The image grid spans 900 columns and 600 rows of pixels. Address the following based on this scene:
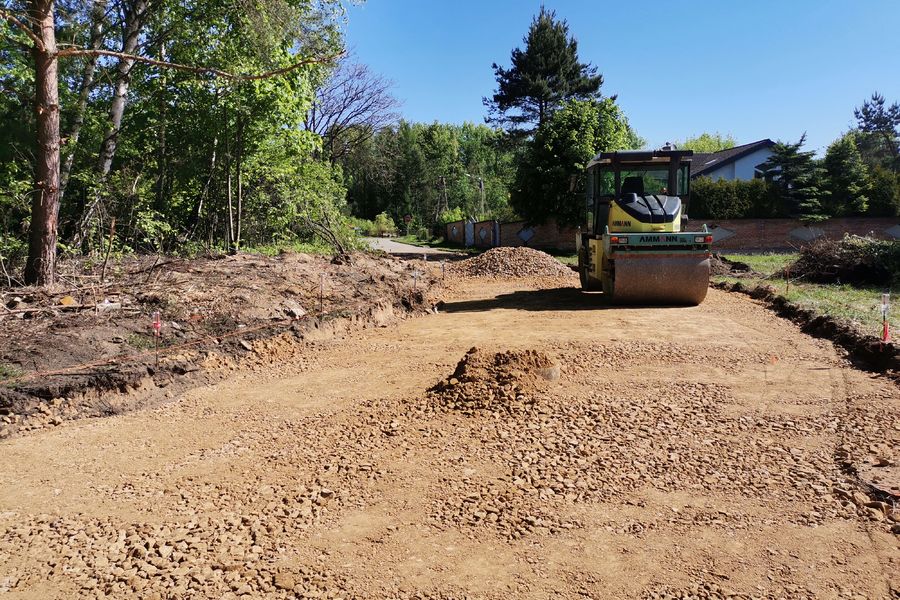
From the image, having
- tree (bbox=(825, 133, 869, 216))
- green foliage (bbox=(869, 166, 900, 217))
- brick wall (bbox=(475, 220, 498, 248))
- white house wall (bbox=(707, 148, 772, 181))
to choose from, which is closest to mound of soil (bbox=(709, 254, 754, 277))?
tree (bbox=(825, 133, 869, 216))

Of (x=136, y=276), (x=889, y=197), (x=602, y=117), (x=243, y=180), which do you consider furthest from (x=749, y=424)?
(x=889, y=197)

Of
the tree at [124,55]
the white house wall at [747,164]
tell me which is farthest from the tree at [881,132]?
the tree at [124,55]

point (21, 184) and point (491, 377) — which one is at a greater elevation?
point (21, 184)

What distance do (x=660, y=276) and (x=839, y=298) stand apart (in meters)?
3.87

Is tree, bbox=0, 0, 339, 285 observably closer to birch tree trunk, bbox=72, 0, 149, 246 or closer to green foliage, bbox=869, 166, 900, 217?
birch tree trunk, bbox=72, 0, 149, 246

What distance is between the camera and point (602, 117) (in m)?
26.9

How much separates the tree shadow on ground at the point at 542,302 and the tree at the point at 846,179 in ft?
59.6

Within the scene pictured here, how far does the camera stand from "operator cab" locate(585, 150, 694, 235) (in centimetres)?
1193

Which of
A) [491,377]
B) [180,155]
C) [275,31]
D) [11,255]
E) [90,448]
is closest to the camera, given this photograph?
[90,448]

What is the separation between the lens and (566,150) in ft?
86.1

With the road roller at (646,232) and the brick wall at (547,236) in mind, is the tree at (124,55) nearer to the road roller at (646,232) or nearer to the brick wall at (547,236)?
the road roller at (646,232)

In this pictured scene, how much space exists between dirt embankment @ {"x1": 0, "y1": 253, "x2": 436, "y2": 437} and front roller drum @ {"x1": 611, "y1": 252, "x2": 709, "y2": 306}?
3.98 meters

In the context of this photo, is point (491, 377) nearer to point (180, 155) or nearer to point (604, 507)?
point (604, 507)

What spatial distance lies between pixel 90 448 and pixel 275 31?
1053 centimetres
